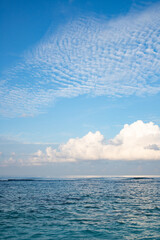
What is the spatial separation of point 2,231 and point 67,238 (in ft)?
22.3

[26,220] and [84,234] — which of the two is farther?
[26,220]

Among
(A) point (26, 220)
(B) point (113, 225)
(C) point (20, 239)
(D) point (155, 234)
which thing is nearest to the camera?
(C) point (20, 239)

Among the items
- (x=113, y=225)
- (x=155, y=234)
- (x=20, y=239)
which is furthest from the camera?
(x=113, y=225)

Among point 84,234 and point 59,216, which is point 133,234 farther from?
point 59,216

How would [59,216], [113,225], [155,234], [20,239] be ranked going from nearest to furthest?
[20,239]
[155,234]
[113,225]
[59,216]

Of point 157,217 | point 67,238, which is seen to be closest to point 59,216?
point 67,238

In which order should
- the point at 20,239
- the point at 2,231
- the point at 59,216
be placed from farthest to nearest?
the point at 59,216 → the point at 2,231 → the point at 20,239

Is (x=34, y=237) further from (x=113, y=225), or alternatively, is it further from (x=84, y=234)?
(x=113, y=225)

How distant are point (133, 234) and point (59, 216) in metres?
10.8

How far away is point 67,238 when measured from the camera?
17.8 meters

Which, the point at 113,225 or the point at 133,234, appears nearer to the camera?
the point at 133,234

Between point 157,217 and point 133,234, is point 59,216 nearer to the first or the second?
point 133,234

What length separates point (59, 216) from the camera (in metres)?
26.0

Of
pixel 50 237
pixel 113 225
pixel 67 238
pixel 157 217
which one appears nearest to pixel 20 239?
pixel 50 237
